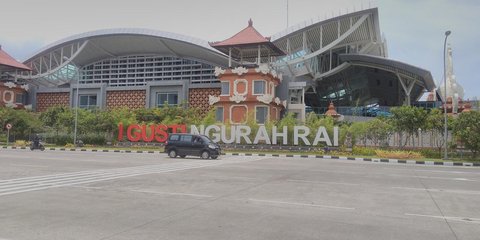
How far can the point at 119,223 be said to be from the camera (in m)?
7.04

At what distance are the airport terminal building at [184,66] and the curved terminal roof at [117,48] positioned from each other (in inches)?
5.4

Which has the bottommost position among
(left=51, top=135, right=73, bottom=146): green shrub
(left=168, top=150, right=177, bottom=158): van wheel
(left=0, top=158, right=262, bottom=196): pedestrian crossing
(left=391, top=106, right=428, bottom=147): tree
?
(left=0, top=158, right=262, bottom=196): pedestrian crossing

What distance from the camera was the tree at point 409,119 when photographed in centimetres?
3148

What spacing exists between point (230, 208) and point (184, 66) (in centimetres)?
5188

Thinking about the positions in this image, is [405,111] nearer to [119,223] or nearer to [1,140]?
[119,223]

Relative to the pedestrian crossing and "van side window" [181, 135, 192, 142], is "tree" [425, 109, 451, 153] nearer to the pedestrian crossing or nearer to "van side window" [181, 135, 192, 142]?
"van side window" [181, 135, 192, 142]

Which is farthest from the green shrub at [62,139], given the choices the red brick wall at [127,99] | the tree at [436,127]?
the tree at [436,127]

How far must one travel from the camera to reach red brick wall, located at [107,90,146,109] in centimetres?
5697

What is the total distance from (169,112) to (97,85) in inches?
618

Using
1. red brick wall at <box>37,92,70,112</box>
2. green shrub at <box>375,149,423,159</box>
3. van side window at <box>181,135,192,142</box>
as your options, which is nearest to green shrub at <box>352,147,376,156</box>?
green shrub at <box>375,149,423,159</box>

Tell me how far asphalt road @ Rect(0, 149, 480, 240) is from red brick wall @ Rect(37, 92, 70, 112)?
50.4 meters

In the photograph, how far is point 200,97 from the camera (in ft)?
177

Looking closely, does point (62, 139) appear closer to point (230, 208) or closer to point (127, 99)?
point (127, 99)

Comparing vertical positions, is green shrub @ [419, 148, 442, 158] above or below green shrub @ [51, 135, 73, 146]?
below
